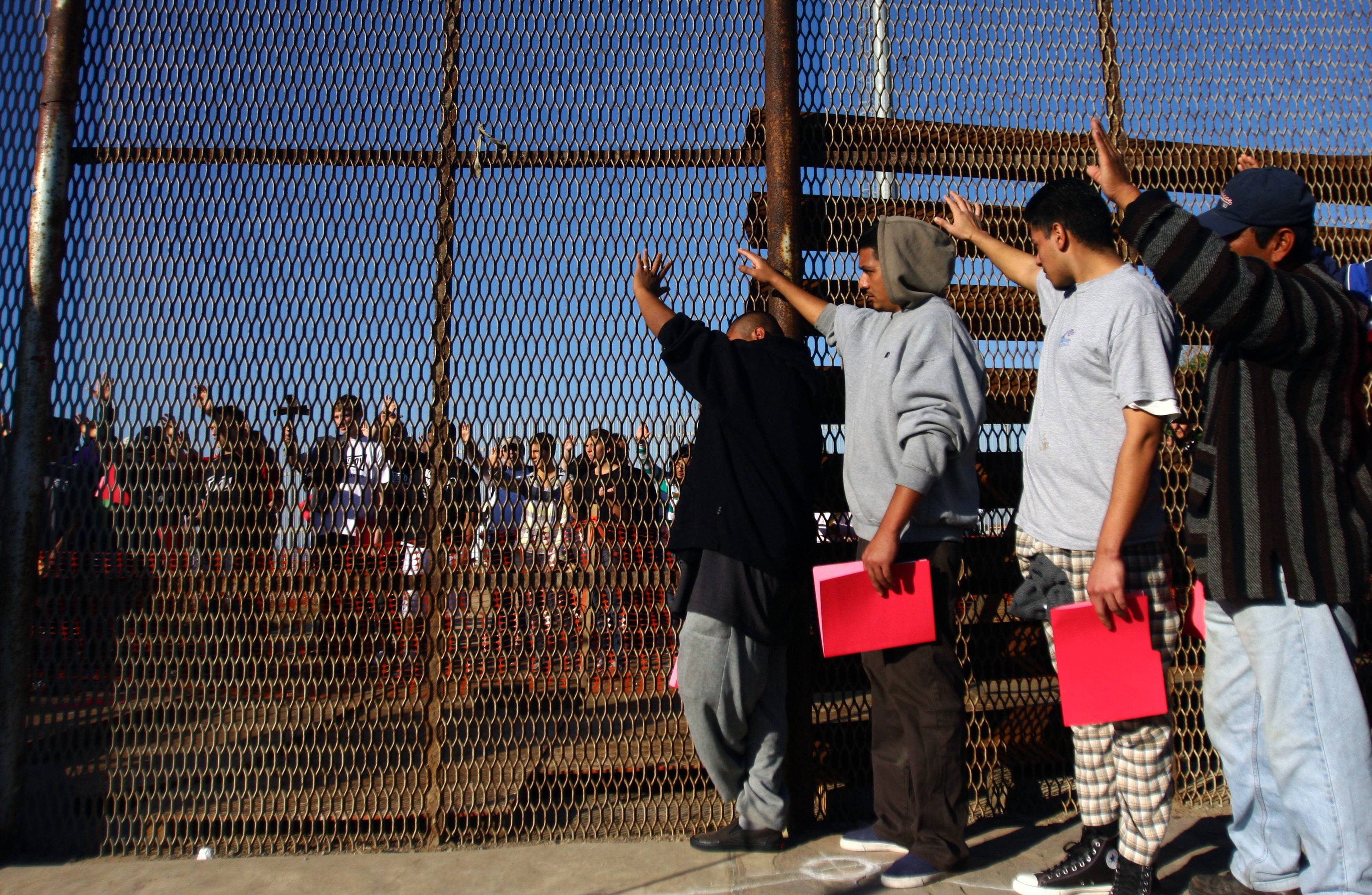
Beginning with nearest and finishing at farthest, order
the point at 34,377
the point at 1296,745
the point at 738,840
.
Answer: the point at 1296,745, the point at 738,840, the point at 34,377

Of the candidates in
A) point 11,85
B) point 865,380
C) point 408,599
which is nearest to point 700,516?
point 865,380

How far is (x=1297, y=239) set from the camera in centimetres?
201

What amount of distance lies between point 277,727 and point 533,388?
4.54ft

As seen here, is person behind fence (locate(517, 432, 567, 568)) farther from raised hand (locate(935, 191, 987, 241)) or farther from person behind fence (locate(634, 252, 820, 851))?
raised hand (locate(935, 191, 987, 241))

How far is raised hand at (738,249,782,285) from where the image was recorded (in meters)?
2.74

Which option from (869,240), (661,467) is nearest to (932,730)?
(661,467)

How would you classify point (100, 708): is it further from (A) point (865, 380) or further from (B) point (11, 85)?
(A) point (865, 380)

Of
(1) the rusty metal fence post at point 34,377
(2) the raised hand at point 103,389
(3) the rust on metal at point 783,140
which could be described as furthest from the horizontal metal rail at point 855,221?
(1) the rusty metal fence post at point 34,377

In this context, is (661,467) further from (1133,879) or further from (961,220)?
(1133,879)

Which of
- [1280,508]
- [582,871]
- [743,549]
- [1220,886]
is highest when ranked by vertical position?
[1280,508]

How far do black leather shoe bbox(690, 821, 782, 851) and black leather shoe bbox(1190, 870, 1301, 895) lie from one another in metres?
1.12

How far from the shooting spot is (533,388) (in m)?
2.79

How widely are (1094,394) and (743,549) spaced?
1.02 meters

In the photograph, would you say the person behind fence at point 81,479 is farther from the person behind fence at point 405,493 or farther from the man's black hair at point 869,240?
the man's black hair at point 869,240
